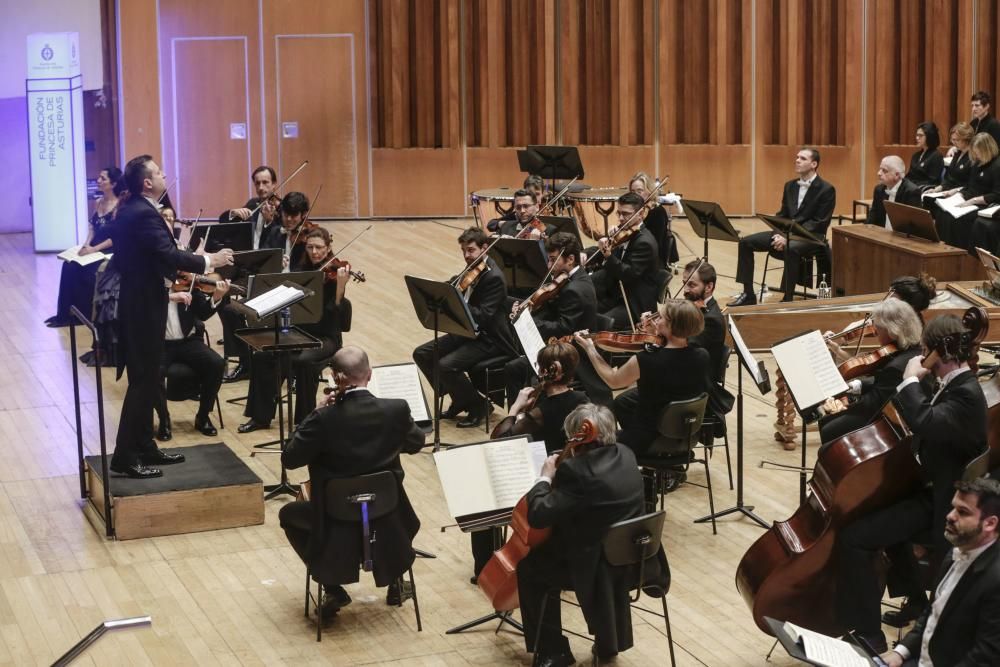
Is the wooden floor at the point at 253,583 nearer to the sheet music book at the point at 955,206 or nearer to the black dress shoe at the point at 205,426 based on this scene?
the black dress shoe at the point at 205,426

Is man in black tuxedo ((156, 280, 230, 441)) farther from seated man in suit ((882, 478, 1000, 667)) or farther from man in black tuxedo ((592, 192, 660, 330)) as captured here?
seated man in suit ((882, 478, 1000, 667))

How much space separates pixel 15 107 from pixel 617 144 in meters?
6.36

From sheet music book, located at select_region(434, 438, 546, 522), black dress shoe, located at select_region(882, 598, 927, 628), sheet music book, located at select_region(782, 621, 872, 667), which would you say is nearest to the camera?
sheet music book, located at select_region(782, 621, 872, 667)

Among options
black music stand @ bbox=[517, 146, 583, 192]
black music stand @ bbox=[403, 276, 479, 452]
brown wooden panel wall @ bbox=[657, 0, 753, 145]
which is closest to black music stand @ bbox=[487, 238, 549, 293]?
black music stand @ bbox=[403, 276, 479, 452]

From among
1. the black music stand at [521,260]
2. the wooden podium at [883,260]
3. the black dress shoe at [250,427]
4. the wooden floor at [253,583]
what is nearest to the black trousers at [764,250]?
the wooden podium at [883,260]

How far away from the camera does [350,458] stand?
515cm

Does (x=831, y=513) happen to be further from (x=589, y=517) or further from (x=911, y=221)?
(x=911, y=221)

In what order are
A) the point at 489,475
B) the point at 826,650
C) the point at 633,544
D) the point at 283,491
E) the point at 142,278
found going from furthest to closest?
1. the point at 283,491
2. the point at 142,278
3. the point at 489,475
4. the point at 633,544
5. the point at 826,650

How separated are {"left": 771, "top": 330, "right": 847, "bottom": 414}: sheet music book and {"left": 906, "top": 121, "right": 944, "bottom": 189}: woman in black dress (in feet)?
20.5

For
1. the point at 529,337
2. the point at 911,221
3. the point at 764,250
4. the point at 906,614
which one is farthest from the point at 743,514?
the point at 764,250

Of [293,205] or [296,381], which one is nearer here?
[296,381]

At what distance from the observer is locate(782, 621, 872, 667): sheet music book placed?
3.82 m

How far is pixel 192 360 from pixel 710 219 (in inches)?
161

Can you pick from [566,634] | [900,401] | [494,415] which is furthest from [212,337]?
[900,401]
